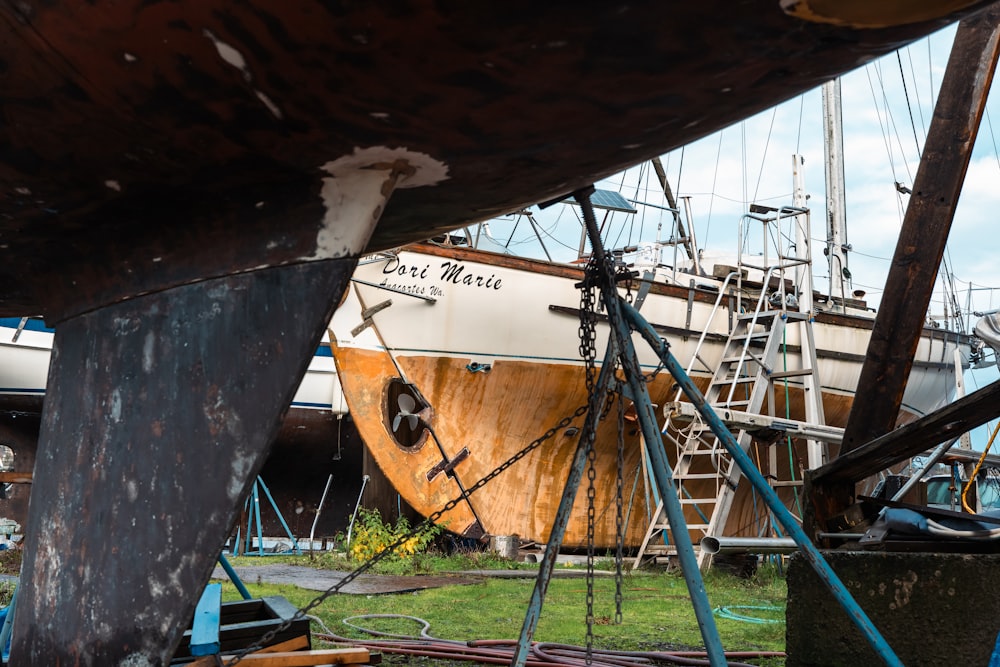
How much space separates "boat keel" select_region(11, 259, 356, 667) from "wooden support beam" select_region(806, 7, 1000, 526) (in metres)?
2.75

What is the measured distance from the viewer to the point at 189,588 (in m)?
1.82

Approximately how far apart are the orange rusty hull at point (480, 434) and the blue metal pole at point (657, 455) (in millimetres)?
6776

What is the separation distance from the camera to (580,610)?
5.64m

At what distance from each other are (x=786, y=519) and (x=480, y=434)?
23.7ft

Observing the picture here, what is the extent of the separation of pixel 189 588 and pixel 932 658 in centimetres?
241

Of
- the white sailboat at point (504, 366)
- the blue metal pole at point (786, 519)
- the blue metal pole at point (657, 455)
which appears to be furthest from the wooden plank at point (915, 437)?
the white sailboat at point (504, 366)

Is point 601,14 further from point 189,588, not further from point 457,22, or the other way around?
point 189,588

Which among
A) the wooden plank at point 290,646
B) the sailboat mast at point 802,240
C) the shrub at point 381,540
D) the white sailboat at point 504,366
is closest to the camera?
the wooden plank at point 290,646

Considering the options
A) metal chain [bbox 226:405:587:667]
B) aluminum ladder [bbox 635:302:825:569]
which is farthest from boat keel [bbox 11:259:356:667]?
aluminum ladder [bbox 635:302:825:569]

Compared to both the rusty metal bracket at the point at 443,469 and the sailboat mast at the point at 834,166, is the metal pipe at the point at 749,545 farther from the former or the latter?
the sailboat mast at the point at 834,166

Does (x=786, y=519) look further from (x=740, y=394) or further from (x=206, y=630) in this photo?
(x=740, y=394)

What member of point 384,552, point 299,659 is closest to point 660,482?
Result: point 384,552

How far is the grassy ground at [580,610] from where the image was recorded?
15.1ft

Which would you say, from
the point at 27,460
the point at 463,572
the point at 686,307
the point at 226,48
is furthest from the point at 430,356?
the point at 226,48
